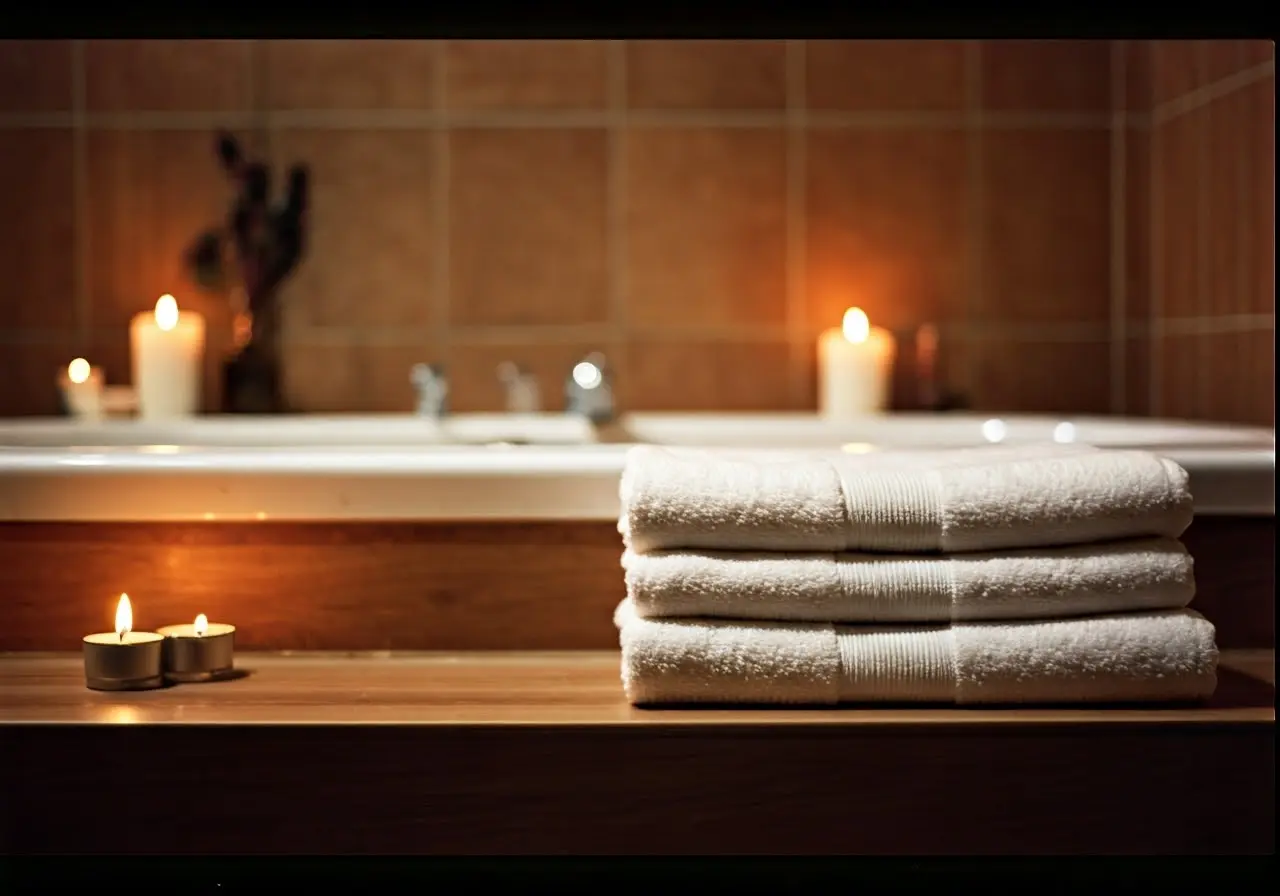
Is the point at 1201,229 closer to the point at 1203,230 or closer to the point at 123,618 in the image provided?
the point at 1203,230

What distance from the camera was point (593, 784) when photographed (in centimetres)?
85

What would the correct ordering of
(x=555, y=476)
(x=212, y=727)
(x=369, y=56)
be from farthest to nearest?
(x=369, y=56) < (x=555, y=476) < (x=212, y=727)

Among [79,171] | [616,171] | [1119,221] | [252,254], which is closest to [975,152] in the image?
[1119,221]

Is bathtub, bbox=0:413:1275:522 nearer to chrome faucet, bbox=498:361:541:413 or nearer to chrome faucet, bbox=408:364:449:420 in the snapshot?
chrome faucet, bbox=408:364:449:420

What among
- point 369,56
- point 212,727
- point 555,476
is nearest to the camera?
point 212,727

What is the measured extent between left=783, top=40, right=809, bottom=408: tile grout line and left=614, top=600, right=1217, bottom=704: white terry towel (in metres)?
1.40

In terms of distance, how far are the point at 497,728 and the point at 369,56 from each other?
161 cm

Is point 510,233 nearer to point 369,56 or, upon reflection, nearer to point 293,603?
point 369,56

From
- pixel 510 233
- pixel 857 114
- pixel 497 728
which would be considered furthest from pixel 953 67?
pixel 497 728

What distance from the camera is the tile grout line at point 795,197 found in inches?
88.0

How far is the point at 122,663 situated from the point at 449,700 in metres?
0.22
